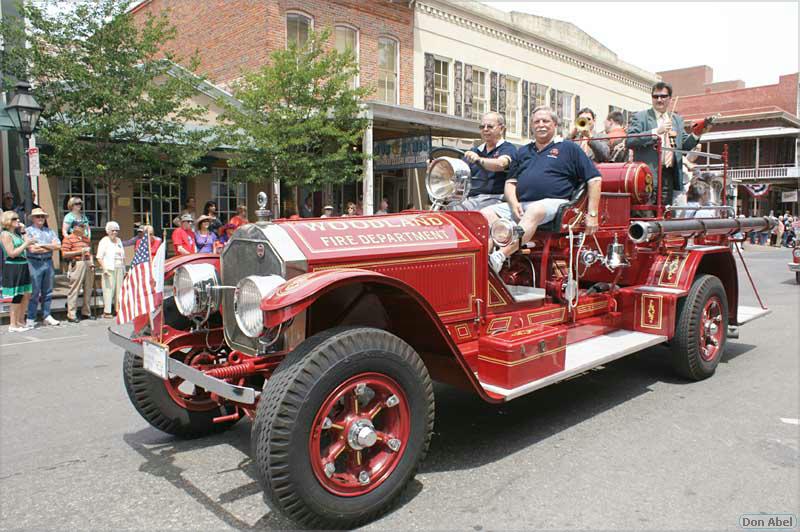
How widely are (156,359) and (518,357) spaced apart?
2040 millimetres

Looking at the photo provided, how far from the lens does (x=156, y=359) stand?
125 inches

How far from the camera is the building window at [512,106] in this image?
2312 centimetres

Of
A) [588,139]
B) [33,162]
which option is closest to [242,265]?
[588,139]

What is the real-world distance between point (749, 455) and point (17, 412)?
5.38 metres

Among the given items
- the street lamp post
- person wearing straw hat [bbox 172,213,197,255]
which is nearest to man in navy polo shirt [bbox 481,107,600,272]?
person wearing straw hat [bbox 172,213,197,255]

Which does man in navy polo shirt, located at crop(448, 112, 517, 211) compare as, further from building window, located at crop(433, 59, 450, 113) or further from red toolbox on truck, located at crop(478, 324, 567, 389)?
building window, located at crop(433, 59, 450, 113)

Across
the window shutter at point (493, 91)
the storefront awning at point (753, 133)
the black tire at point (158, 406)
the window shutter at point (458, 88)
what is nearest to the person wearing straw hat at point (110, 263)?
the black tire at point (158, 406)

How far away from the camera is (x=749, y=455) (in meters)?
3.84

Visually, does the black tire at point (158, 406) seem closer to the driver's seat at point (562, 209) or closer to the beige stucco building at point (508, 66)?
the driver's seat at point (562, 209)

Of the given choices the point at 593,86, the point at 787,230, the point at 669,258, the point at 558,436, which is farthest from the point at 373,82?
the point at 787,230

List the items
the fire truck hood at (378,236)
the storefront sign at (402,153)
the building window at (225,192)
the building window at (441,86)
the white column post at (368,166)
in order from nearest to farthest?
the fire truck hood at (378,236) < the white column post at (368,166) < the building window at (225,192) < the storefront sign at (402,153) < the building window at (441,86)

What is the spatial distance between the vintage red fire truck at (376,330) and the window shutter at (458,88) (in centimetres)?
1584

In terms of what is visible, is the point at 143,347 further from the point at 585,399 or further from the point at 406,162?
the point at 406,162

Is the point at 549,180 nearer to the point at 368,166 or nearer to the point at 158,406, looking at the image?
the point at 158,406
